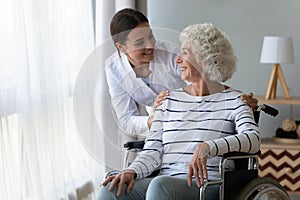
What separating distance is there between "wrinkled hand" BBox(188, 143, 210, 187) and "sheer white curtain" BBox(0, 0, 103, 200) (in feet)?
2.95

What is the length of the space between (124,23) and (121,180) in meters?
0.60

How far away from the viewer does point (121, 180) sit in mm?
1965

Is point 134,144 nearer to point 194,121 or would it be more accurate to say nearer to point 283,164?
point 194,121

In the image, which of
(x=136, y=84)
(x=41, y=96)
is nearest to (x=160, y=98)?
(x=136, y=84)

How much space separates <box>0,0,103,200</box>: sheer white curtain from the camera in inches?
93.1

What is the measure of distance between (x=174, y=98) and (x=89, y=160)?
115 centimetres

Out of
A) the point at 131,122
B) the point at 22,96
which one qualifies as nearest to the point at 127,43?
the point at 131,122

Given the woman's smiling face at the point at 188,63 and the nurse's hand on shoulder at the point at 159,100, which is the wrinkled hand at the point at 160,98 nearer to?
the nurse's hand on shoulder at the point at 159,100

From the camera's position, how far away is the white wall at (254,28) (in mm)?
3318

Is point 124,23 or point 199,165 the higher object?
point 124,23

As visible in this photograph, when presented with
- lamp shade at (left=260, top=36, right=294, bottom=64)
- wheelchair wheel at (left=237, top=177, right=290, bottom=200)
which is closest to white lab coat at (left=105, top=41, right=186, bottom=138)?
wheelchair wheel at (left=237, top=177, right=290, bottom=200)

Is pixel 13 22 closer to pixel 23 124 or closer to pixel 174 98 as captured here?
pixel 23 124

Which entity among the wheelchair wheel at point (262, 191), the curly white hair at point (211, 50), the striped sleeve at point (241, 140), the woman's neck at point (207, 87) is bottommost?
the wheelchair wheel at point (262, 191)

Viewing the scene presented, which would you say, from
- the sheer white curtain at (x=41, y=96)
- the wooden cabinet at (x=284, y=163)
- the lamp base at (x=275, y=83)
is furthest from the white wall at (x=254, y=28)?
the sheer white curtain at (x=41, y=96)
